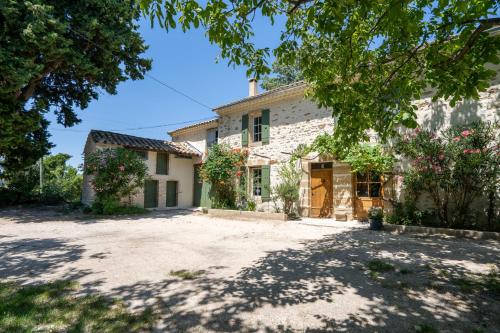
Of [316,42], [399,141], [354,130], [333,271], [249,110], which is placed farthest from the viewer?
[249,110]

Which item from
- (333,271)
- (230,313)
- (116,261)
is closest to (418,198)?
(333,271)

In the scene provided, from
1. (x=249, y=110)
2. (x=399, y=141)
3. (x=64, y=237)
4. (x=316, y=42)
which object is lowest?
Result: (x=64, y=237)

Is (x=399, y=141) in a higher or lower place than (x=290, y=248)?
higher

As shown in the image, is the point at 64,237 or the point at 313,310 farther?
the point at 64,237

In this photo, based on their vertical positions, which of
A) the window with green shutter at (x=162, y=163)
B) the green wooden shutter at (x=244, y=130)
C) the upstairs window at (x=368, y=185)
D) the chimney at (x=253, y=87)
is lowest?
the upstairs window at (x=368, y=185)

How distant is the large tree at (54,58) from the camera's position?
880 centimetres

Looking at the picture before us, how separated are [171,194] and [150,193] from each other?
139cm

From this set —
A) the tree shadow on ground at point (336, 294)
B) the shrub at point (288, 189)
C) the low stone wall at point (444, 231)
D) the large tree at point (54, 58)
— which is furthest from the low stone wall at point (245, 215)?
the large tree at point (54, 58)

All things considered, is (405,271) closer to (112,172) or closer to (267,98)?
A: (267,98)

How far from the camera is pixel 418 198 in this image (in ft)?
28.2

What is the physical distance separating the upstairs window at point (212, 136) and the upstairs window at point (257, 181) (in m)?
3.72

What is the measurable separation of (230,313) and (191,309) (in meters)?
0.46

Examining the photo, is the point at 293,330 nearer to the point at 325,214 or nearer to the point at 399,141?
the point at 399,141

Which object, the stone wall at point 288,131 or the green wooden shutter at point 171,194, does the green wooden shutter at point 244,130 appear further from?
the green wooden shutter at point 171,194
